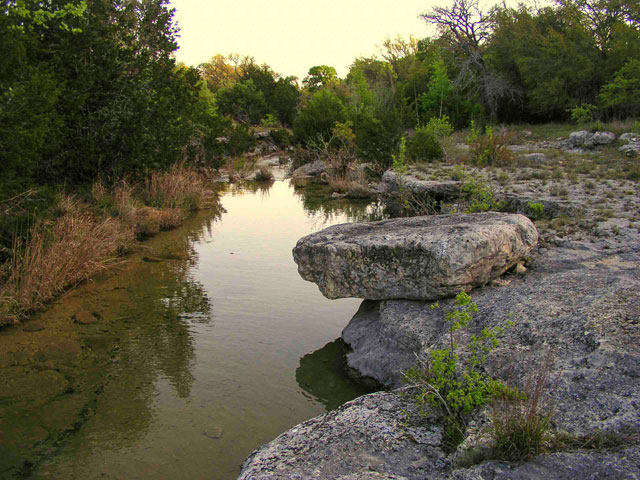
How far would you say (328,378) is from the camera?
5.26 meters

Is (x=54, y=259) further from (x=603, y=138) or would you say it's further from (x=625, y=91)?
(x=625, y=91)

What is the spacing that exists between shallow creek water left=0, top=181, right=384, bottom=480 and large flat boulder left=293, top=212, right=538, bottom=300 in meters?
0.94

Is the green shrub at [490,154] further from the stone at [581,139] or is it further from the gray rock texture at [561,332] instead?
the gray rock texture at [561,332]

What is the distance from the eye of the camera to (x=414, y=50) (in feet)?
156

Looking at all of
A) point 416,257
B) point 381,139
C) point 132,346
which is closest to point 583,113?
point 381,139

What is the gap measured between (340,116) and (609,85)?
12181 mm

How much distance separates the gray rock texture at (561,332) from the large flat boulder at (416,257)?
19cm

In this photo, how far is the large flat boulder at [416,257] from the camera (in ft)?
16.2

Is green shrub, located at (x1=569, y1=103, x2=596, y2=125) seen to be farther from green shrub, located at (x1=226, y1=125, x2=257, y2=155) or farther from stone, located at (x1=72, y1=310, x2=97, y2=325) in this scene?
stone, located at (x1=72, y1=310, x2=97, y2=325)

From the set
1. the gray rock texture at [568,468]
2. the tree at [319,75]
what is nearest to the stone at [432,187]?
the gray rock texture at [568,468]

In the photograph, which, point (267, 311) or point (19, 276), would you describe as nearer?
point (19, 276)

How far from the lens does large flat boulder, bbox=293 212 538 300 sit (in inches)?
195

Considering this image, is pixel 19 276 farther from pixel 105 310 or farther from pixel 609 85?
pixel 609 85

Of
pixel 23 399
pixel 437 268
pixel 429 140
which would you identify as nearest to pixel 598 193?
pixel 437 268
